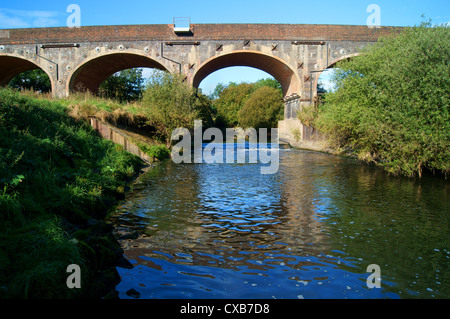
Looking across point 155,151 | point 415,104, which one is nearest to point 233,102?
point 155,151

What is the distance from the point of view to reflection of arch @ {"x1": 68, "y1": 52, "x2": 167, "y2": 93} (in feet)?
89.2

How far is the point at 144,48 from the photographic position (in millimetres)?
26500

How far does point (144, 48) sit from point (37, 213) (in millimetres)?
22918

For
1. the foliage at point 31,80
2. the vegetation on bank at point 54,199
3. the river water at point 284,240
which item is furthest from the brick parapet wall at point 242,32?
the foliage at point 31,80

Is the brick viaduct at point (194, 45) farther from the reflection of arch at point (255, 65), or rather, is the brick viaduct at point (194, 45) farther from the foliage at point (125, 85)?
the foliage at point (125, 85)

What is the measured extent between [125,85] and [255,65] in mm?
18813

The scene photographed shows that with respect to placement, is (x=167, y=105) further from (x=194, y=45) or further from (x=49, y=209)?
(x=49, y=209)

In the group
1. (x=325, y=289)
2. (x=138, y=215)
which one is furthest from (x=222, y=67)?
(x=325, y=289)

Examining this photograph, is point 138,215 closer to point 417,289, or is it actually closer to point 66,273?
point 66,273

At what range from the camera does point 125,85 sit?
4272 cm

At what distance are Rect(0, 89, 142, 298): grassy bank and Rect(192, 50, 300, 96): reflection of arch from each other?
16966 millimetres

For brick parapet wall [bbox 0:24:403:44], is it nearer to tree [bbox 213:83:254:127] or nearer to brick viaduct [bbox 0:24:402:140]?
brick viaduct [bbox 0:24:402:140]

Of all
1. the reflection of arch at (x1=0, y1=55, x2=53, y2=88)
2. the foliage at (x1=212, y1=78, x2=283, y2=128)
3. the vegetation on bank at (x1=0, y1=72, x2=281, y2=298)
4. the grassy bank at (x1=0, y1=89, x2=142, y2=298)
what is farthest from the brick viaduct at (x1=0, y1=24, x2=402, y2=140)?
the foliage at (x1=212, y1=78, x2=283, y2=128)

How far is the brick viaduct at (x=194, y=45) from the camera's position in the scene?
2638 cm
